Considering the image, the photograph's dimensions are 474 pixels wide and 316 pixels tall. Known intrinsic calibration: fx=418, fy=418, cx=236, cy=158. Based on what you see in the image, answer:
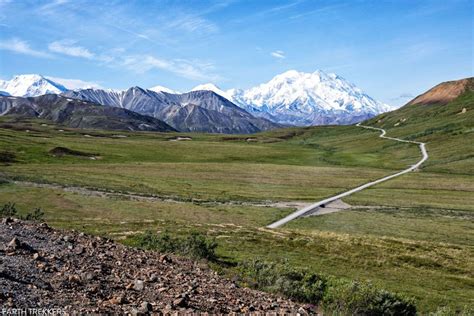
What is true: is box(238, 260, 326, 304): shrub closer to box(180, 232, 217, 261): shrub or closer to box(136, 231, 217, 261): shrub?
box(180, 232, 217, 261): shrub

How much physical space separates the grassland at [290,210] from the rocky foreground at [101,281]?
55.7 feet

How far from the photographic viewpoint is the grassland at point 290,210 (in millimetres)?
40000

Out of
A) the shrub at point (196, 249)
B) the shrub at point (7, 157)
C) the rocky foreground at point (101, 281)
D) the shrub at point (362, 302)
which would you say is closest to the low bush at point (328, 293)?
the shrub at point (362, 302)

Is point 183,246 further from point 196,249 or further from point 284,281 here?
point 284,281

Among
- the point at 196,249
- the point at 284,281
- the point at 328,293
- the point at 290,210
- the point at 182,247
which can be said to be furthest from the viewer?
the point at 290,210

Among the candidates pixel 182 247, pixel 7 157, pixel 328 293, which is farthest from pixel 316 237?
pixel 7 157

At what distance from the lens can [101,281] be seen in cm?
1522

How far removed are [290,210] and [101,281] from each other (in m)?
63.7

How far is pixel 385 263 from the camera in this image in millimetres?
41469

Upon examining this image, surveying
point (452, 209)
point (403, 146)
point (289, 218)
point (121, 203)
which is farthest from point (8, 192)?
point (403, 146)

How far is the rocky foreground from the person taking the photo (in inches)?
503

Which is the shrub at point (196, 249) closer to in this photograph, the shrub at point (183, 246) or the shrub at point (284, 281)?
the shrub at point (183, 246)

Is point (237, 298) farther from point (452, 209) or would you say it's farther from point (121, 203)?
point (452, 209)

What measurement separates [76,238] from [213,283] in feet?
25.5
